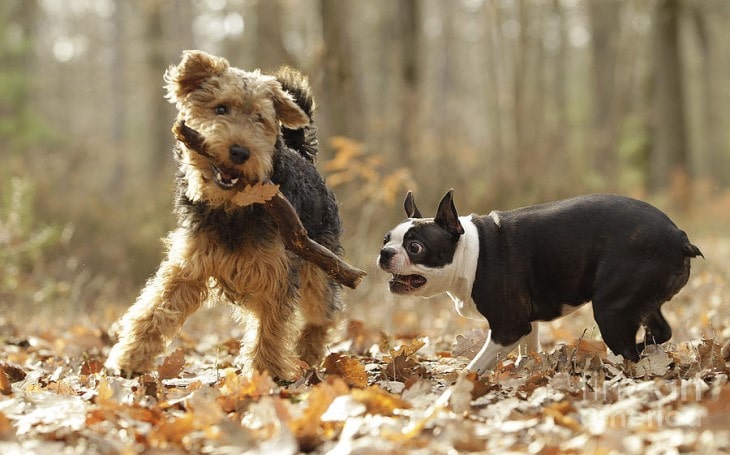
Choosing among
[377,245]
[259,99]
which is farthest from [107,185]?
[259,99]

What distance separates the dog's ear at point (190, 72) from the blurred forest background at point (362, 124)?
3.81 metres

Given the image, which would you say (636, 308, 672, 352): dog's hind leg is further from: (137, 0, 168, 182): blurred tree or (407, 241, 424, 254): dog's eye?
(137, 0, 168, 182): blurred tree

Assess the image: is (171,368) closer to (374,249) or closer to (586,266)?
(586,266)

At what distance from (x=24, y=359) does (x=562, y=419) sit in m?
4.43

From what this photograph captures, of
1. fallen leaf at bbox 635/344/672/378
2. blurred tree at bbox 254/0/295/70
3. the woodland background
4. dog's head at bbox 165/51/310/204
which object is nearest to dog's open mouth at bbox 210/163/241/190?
dog's head at bbox 165/51/310/204

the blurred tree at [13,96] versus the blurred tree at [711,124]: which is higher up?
the blurred tree at [13,96]

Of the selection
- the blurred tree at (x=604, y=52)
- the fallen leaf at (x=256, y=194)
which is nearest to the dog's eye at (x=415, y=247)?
the fallen leaf at (x=256, y=194)

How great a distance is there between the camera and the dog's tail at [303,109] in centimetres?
604

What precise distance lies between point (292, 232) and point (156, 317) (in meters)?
1.04

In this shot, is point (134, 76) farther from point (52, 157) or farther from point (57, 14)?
point (52, 157)

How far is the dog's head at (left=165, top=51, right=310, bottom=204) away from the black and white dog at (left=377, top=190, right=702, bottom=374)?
104 cm

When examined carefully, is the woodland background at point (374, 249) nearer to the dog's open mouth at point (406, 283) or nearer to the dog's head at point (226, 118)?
the dog's open mouth at point (406, 283)

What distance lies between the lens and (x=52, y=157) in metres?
19.3

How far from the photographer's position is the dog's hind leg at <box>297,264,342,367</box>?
5859 millimetres
